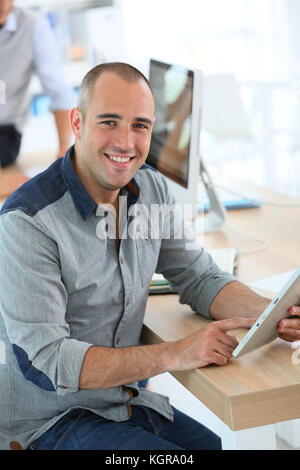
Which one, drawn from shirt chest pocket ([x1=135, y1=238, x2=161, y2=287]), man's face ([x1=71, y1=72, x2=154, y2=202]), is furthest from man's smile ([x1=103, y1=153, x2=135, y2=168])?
shirt chest pocket ([x1=135, y1=238, x2=161, y2=287])

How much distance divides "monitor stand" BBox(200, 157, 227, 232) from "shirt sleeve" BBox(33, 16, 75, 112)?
1.03 m

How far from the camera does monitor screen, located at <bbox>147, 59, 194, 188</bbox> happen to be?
5.74 feet

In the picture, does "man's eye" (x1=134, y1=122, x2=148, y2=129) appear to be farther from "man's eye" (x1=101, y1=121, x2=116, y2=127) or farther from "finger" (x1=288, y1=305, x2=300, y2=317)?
"finger" (x1=288, y1=305, x2=300, y2=317)

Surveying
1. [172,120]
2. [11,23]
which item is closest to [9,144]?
[11,23]

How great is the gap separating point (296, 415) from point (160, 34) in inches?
165

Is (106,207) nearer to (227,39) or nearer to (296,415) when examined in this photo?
(296,415)

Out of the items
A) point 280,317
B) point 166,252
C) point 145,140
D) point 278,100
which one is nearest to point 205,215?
point 166,252

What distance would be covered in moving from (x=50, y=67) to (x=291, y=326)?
6.40 ft

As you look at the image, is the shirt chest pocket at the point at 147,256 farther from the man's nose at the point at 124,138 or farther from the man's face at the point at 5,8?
the man's face at the point at 5,8

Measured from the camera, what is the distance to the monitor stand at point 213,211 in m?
1.98

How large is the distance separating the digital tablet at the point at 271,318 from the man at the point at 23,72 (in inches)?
65.4

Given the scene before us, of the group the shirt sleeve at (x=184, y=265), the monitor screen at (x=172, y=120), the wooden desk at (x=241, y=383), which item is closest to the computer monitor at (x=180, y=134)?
the monitor screen at (x=172, y=120)

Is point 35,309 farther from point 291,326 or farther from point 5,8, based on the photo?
point 5,8

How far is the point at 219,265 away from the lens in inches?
63.9
